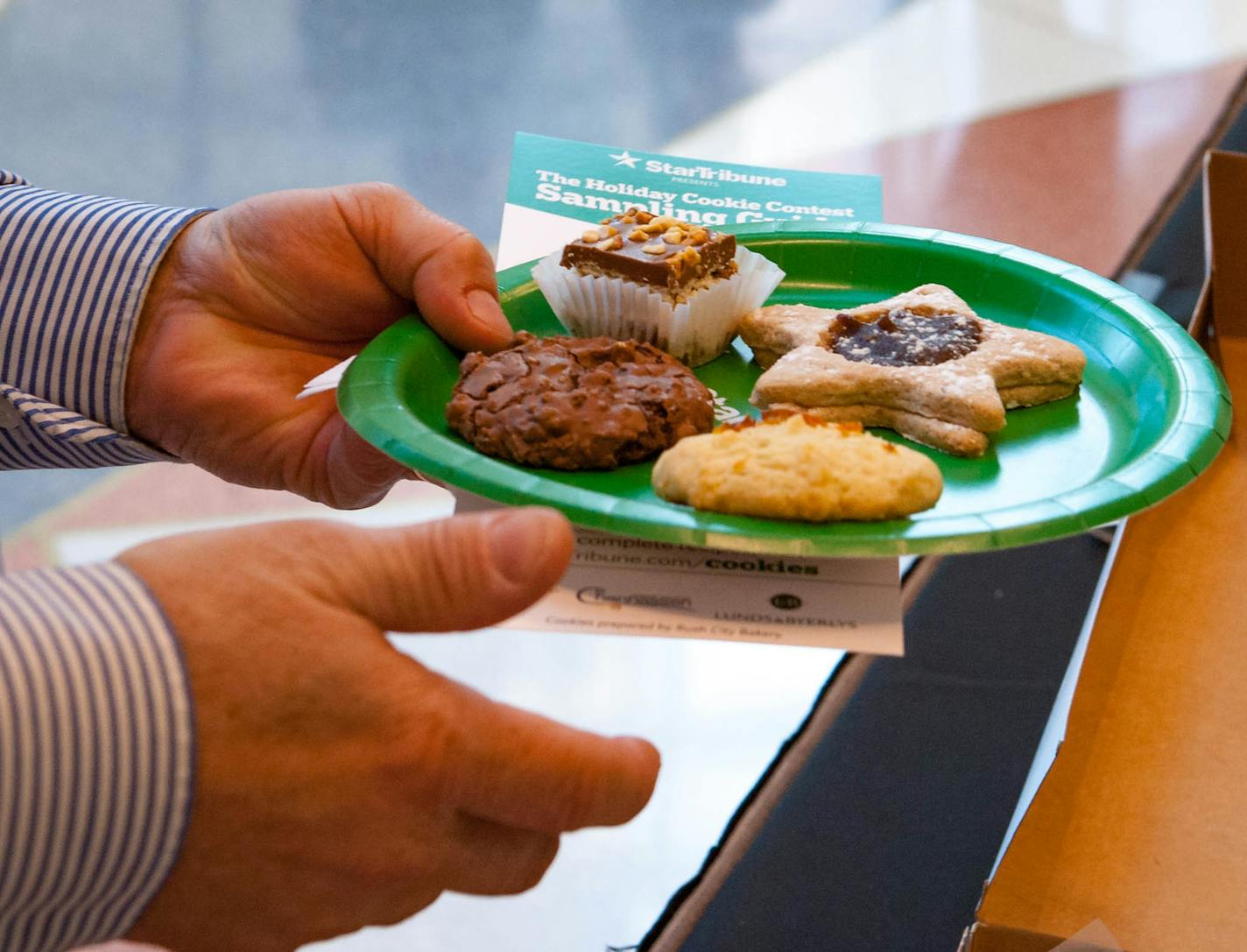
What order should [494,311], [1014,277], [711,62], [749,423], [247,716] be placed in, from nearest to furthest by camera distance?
[247,716], [749,423], [494,311], [1014,277], [711,62]

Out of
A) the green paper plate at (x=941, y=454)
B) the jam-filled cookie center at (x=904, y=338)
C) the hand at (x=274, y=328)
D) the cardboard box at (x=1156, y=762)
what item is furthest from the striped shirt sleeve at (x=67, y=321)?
the cardboard box at (x=1156, y=762)

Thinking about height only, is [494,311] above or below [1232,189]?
below

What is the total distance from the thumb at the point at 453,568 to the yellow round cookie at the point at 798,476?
0.23 m

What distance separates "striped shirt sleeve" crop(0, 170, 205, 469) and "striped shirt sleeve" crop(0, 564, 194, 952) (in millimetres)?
745

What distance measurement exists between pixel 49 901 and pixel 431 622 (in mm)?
283

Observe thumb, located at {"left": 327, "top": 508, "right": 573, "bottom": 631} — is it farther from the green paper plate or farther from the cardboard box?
the cardboard box

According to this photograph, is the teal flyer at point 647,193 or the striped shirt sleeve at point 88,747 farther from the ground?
A: the teal flyer at point 647,193

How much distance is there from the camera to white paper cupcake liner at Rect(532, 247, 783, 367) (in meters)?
1.35

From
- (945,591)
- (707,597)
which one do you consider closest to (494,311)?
(707,597)

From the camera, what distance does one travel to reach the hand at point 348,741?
73 cm

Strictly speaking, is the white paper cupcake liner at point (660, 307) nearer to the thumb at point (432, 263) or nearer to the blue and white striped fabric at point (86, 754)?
the thumb at point (432, 263)

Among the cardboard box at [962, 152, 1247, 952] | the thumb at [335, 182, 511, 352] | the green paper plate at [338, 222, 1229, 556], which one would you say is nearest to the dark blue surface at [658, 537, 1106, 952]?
the cardboard box at [962, 152, 1247, 952]

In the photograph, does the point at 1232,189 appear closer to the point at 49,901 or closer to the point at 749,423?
the point at 749,423

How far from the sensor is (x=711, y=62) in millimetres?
4309
